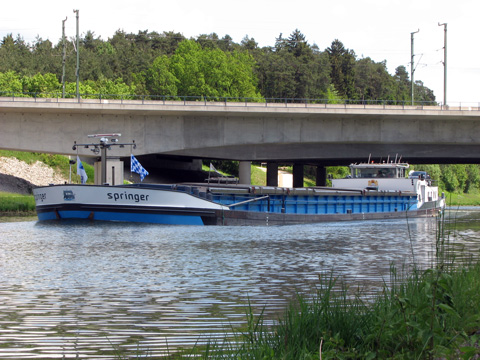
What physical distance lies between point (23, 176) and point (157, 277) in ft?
154

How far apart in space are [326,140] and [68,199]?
78.0 feet

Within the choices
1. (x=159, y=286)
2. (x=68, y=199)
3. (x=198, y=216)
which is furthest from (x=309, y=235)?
(x=159, y=286)

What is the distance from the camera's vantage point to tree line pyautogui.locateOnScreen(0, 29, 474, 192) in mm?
90312

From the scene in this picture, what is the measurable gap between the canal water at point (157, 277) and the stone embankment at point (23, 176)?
26.9 metres

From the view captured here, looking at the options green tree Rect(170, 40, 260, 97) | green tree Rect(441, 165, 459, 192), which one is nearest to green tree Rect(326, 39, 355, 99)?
green tree Rect(441, 165, 459, 192)

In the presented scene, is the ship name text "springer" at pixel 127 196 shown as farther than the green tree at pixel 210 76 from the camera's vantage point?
No

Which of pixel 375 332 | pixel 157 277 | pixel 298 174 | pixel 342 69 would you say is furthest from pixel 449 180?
pixel 375 332

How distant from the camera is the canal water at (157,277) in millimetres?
9727

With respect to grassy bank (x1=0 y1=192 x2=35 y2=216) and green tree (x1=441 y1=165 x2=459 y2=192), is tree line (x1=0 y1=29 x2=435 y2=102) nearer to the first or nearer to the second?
green tree (x1=441 y1=165 x2=459 y2=192)

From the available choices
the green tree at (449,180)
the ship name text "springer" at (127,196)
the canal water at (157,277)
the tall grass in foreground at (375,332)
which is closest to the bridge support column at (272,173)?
the ship name text "springer" at (127,196)

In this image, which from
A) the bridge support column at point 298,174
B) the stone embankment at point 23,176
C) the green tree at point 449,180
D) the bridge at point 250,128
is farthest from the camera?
the green tree at point 449,180

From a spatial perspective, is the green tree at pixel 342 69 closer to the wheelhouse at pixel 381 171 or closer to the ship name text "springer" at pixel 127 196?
the wheelhouse at pixel 381 171

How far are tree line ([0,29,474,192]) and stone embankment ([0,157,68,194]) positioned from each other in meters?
6.43

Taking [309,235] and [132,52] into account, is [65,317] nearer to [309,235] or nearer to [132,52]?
[309,235]
